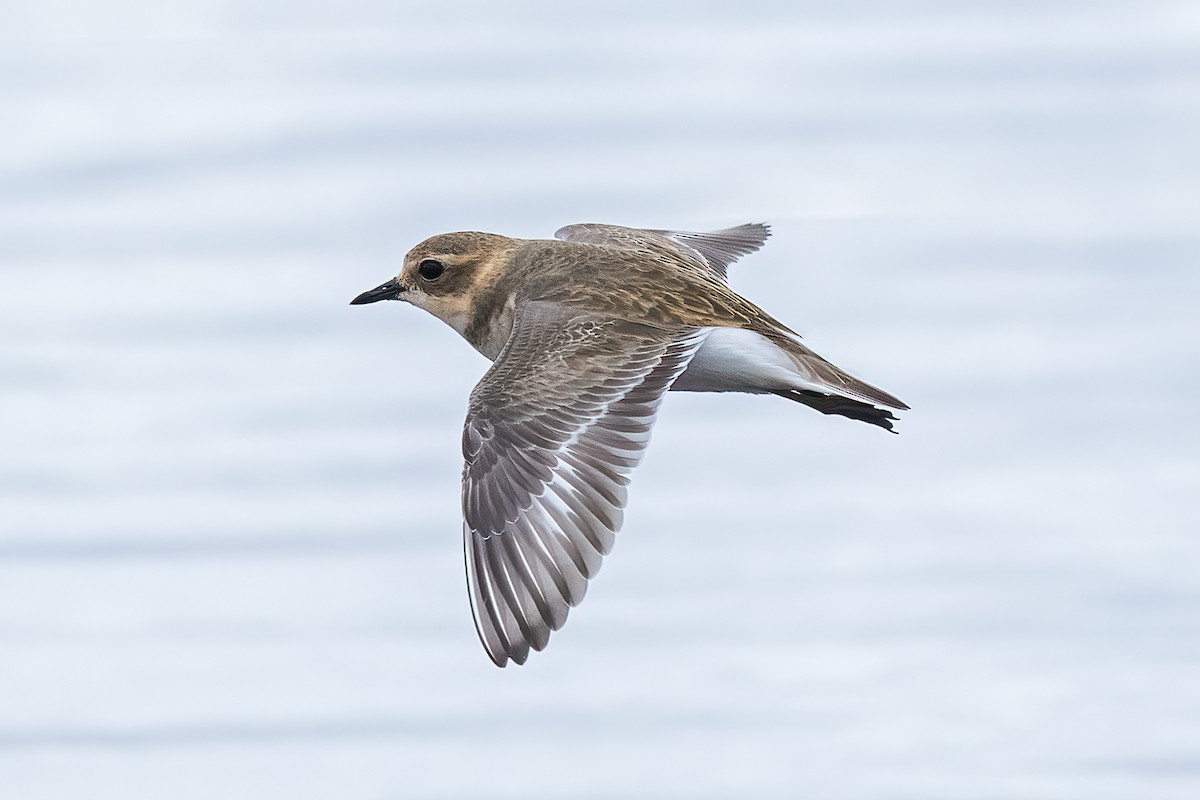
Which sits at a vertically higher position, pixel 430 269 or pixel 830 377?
pixel 430 269

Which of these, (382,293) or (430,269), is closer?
(430,269)

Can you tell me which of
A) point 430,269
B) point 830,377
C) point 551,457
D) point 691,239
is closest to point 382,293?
point 430,269

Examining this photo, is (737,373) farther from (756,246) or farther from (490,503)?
(756,246)

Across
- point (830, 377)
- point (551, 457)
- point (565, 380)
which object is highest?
point (830, 377)

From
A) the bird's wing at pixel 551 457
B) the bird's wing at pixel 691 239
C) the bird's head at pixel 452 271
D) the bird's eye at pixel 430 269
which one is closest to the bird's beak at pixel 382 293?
the bird's head at pixel 452 271

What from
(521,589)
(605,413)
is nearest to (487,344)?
(605,413)

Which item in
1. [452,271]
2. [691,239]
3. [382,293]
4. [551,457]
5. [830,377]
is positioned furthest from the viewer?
[691,239]

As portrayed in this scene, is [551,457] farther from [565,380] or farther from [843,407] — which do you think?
[843,407]
